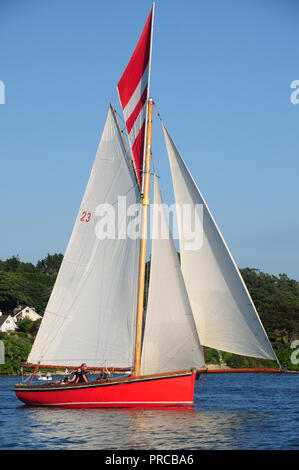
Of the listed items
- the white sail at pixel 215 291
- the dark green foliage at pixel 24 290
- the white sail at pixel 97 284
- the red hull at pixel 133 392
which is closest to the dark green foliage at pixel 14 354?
the dark green foliage at pixel 24 290

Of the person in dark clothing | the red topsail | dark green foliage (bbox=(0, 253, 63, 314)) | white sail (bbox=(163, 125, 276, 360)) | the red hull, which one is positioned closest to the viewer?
white sail (bbox=(163, 125, 276, 360))


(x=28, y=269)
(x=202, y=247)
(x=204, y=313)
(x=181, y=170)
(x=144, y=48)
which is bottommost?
(x=204, y=313)

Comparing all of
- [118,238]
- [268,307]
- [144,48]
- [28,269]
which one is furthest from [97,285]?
[28,269]

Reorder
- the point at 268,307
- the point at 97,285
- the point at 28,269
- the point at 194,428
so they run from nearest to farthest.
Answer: the point at 194,428
the point at 97,285
the point at 268,307
the point at 28,269

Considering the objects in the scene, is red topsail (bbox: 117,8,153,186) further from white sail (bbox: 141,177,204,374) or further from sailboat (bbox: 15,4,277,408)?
white sail (bbox: 141,177,204,374)

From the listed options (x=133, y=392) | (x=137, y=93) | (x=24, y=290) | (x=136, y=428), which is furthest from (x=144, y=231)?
(x=24, y=290)

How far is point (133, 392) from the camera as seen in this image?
2956 centimetres

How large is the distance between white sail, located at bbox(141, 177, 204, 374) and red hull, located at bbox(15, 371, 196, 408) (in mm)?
772

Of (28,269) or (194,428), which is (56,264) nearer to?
(28,269)

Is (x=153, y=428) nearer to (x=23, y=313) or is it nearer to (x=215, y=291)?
(x=215, y=291)

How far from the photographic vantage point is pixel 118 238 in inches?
1288

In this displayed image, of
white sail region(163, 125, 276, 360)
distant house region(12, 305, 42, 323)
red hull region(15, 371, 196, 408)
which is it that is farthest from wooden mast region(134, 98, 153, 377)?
distant house region(12, 305, 42, 323)

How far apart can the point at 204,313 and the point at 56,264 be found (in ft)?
541

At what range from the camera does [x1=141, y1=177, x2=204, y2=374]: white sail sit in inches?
1155
